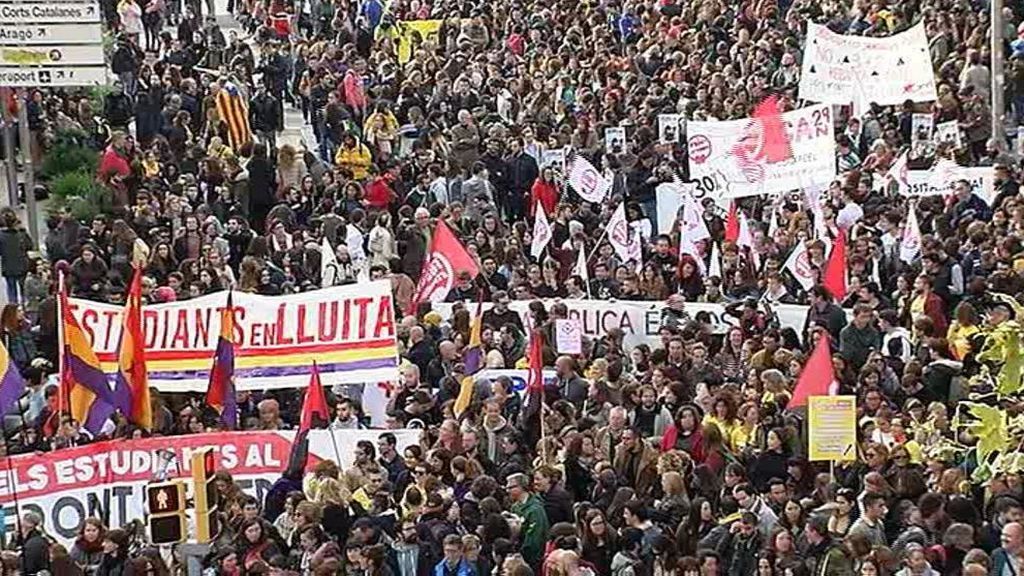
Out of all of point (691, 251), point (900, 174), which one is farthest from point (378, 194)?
point (900, 174)

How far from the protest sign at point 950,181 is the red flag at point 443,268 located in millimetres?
4530

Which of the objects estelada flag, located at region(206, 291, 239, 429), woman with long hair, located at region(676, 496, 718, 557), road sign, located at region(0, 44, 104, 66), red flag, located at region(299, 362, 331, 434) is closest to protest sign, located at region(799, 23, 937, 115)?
road sign, located at region(0, 44, 104, 66)

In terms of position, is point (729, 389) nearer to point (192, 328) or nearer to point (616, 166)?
point (192, 328)

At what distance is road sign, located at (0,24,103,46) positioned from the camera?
86.2 ft

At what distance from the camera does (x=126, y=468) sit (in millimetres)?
18609

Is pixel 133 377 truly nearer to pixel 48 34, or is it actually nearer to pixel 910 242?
pixel 910 242

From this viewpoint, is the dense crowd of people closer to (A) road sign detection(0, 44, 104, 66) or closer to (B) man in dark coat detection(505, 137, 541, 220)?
(B) man in dark coat detection(505, 137, 541, 220)

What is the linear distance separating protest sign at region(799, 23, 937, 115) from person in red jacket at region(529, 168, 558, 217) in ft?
10.5

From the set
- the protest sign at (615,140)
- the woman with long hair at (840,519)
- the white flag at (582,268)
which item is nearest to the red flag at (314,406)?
the woman with long hair at (840,519)

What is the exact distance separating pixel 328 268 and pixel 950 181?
567 centimetres

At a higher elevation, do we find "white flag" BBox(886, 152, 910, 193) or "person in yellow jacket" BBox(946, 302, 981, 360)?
"white flag" BBox(886, 152, 910, 193)

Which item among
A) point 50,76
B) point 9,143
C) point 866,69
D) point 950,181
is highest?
point 50,76

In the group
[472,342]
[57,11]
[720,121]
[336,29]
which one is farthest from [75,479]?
[336,29]

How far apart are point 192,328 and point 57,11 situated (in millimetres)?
6487
